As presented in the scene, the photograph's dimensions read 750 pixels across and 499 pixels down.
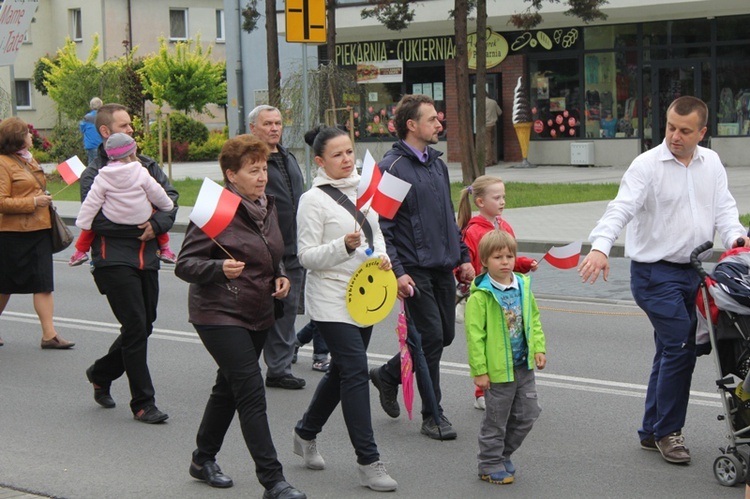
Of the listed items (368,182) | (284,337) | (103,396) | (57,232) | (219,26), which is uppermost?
(219,26)

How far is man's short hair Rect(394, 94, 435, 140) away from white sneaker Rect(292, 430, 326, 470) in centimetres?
181

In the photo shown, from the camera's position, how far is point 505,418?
5.69 meters

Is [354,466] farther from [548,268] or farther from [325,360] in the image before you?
[548,268]

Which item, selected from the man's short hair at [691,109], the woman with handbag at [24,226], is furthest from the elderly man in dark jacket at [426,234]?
the woman with handbag at [24,226]

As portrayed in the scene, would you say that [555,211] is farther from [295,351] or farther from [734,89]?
[734,89]

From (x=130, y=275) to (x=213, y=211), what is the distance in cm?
193

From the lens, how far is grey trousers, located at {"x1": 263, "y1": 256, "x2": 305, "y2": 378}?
7.93 m

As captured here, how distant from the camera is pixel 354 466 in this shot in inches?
241

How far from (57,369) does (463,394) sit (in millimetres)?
3215

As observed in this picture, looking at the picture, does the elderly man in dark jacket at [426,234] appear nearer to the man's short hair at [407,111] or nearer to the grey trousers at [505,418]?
the man's short hair at [407,111]

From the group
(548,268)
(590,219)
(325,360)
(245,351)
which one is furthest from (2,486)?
(590,219)

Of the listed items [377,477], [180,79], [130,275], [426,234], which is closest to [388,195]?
[426,234]

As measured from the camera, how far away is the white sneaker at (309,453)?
6023 millimetres

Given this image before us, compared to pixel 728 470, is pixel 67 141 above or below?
above
